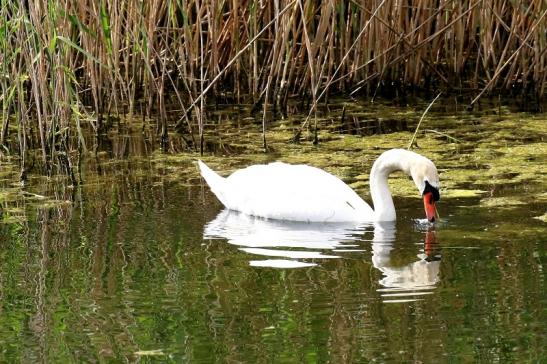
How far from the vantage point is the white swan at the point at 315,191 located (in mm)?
7000

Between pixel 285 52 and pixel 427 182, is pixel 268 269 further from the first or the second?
pixel 285 52

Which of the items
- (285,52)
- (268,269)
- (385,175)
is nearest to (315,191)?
(385,175)

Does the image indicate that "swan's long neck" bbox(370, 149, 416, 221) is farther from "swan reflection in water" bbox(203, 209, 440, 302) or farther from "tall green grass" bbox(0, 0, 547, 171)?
"tall green grass" bbox(0, 0, 547, 171)

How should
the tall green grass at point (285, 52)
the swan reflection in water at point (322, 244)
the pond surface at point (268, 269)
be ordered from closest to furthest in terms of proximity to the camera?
the pond surface at point (268, 269), the swan reflection in water at point (322, 244), the tall green grass at point (285, 52)

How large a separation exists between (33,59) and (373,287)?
2.87 metres

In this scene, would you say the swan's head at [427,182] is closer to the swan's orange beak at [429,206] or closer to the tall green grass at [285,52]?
the swan's orange beak at [429,206]

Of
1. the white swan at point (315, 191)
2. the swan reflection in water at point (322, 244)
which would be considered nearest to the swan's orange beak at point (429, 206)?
the white swan at point (315, 191)

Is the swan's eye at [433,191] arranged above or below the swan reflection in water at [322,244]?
above

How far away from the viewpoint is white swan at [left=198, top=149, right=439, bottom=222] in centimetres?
700

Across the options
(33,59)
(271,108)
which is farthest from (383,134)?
(33,59)

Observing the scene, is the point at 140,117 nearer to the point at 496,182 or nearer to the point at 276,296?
the point at 496,182

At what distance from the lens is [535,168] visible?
26.3ft

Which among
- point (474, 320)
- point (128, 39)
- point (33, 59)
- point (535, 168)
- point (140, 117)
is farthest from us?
point (140, 117)

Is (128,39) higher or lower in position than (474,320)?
higher
